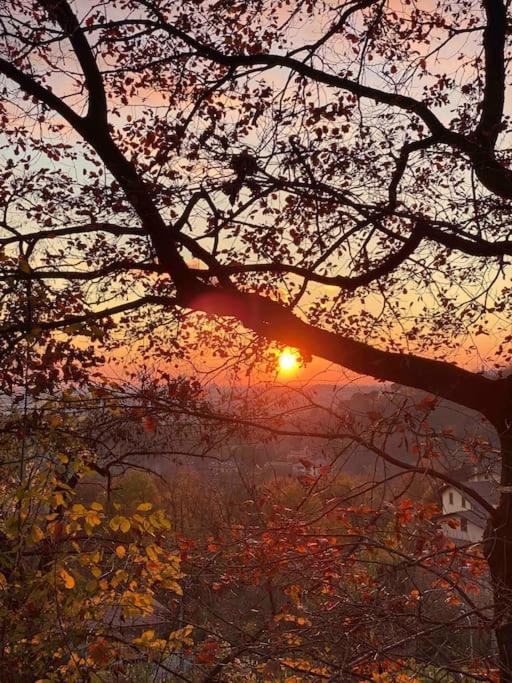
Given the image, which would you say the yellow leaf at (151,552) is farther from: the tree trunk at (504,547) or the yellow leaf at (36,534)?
the tree trunk at (504,547)

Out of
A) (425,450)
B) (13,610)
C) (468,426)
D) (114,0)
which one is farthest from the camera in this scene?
(114,0)

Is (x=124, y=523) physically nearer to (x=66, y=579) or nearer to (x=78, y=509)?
(x=78, y=509)

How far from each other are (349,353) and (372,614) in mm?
2369

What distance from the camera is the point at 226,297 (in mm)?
6406

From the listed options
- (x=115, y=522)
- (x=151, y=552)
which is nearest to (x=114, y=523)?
(x=115, y=522)

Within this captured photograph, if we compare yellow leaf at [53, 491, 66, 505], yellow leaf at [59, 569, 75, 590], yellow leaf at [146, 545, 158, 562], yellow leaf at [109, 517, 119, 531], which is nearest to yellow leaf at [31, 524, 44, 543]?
yellow leaf at [53, 491, 66, 505]

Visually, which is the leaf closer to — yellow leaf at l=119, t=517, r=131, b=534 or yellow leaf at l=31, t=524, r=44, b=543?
yellow leaf at l=119, t=517, r=131, b=534

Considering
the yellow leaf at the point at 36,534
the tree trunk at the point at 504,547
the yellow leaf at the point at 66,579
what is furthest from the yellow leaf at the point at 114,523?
the tree trunk at the point at 504,547

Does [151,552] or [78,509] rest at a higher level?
[78,509]

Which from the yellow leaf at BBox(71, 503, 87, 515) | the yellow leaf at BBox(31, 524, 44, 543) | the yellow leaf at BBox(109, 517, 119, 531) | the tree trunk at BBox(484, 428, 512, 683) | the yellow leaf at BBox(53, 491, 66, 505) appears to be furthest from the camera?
the tree trunk at BBox(484, 428, 512, 683)


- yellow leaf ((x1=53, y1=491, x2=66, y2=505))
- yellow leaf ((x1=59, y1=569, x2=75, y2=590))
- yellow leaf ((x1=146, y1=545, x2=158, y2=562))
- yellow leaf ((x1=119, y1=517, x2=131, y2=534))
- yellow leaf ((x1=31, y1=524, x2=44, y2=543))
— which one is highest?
yellow leaf ((x1=53, y1=491, x2=66, y2=505))

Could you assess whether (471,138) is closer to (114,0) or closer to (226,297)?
(226,297)

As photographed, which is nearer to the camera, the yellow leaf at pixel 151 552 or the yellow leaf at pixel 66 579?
the yellow leaf at pixel 66 579

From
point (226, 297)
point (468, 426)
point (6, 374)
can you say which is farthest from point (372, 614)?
point (6, 374)
